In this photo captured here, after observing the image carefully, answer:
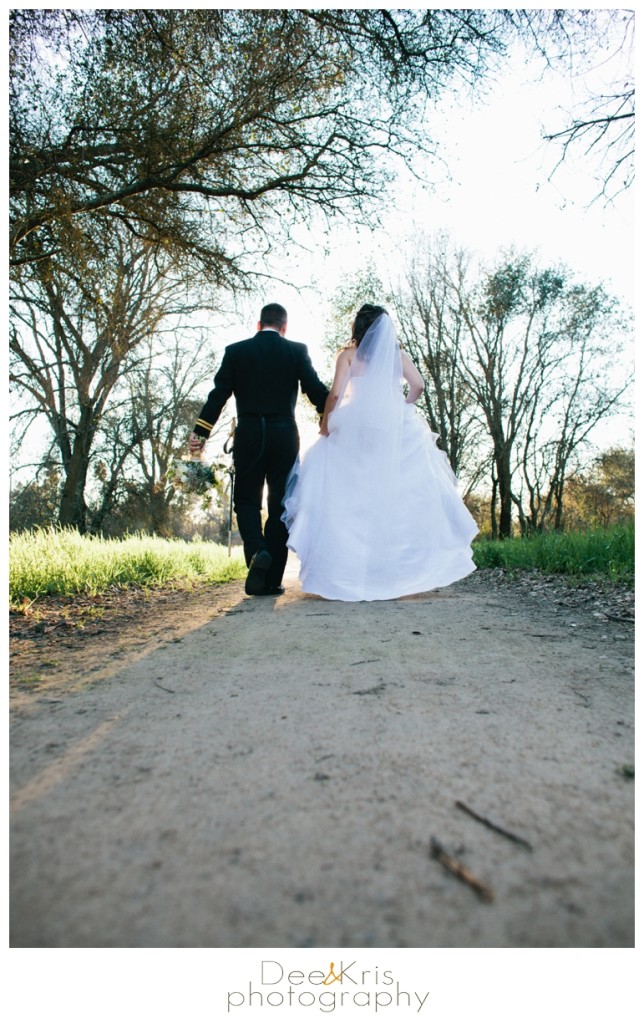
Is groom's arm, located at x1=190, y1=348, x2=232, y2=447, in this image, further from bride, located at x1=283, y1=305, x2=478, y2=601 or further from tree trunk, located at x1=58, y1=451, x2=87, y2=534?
tree trunk, located at x1=58, y1=451, x2=87, y2=534

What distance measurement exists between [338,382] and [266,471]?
3.75ft

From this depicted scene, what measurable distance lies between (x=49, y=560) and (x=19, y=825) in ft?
14.3

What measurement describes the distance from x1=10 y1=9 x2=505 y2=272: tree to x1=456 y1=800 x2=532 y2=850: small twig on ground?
20.1ft

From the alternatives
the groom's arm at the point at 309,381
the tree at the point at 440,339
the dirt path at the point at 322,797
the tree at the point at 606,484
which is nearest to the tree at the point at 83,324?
the groom's arm at the point at 309,381

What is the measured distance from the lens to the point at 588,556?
19.3ft

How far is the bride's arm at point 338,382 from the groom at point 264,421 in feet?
0.96

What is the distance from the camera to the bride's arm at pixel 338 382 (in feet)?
17.9

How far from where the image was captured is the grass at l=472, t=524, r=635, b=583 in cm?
534

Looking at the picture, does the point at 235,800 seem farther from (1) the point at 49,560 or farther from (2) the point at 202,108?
(2) the point at 202,108

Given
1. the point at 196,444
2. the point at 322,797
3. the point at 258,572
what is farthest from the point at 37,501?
the point at 322,797

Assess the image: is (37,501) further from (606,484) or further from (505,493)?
(606,484)

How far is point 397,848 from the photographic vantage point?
1.16 meters

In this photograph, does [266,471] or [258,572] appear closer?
[258,572]

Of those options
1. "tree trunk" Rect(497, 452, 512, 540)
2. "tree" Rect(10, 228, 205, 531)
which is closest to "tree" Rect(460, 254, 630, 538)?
"tree trunk" Rect(497, 452, 512, 540)
